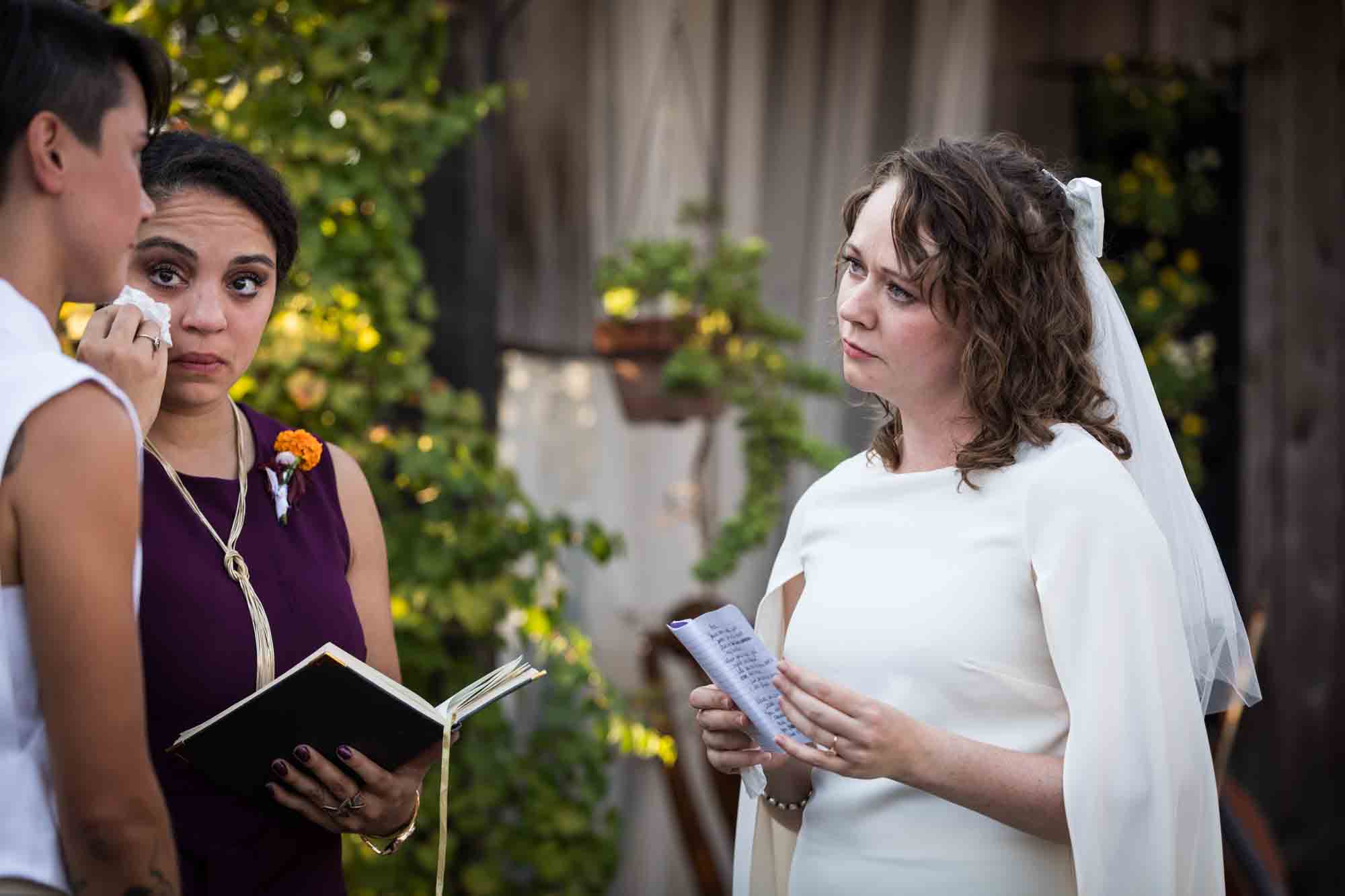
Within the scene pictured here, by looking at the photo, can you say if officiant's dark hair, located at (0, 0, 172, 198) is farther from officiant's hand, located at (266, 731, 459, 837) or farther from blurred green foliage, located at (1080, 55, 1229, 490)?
blurred green foliage, located at (1080, 55, 1229, 490)

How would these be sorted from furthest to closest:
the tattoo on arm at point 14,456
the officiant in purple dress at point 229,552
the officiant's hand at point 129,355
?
the officiant in purple dress at point 229,552, the officiant's hand at point 129,355, the tattoo on arm at point 14,456

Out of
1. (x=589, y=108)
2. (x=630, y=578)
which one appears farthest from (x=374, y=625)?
(x=589, y=108)

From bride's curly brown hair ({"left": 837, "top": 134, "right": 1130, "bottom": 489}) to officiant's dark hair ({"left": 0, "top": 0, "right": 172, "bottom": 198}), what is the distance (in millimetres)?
985

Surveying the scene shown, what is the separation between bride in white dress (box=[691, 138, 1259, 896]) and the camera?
1602mm

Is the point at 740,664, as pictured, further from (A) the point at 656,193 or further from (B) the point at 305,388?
(A) the point at 656,193

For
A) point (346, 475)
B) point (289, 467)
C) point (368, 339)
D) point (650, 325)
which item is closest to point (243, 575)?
point (289, 467)

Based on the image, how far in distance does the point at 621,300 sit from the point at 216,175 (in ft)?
6.01

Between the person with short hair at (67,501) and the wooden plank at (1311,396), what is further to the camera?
the wooden plank at (1311,396)

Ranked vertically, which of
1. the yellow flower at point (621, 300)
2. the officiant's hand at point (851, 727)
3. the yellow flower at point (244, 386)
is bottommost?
the officiant's hand at point (851, 727)

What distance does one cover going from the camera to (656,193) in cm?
Result: 377

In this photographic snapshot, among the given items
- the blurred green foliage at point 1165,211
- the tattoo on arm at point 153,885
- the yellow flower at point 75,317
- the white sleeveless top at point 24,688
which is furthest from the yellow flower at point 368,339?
the blurred green foliage at point 1165,211

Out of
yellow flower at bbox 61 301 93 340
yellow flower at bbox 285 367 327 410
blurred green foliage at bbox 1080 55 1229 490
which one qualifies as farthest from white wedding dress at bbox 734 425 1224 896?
blurred green foliage at bbox 1080 55 1229 490

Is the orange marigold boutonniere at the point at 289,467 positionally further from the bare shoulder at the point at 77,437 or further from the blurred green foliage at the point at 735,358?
the blurred green foliage at the point at 735,358

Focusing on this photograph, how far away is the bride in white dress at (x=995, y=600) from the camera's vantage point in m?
1.60
